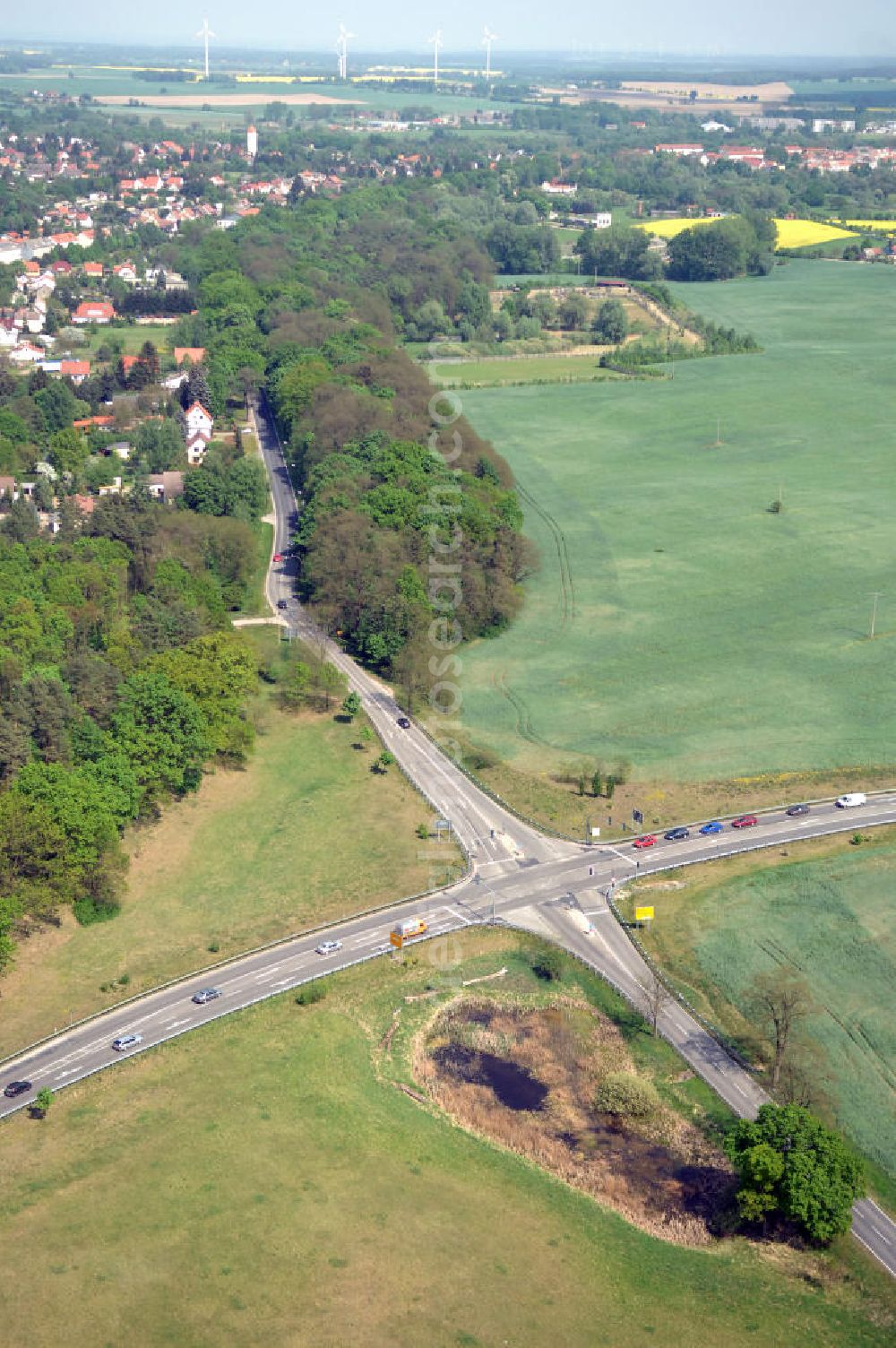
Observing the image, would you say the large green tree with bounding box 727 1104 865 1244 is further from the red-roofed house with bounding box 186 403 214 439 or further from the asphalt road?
the red-roofed house with bounding box 186 403 214 439

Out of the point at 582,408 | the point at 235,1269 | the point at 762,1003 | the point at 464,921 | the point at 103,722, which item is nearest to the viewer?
the point at 235,1269

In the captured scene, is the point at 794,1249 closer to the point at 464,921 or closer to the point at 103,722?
the point at 464,921

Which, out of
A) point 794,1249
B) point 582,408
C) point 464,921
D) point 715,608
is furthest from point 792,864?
point 582,408

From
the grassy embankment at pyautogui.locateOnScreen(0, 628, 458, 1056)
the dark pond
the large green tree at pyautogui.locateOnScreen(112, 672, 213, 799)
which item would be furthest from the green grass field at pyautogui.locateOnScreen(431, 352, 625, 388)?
the dark pond

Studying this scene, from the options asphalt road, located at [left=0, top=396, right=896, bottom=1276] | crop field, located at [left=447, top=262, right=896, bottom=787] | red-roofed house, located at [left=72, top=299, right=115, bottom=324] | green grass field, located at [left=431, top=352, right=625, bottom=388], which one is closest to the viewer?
asphalt road, located at [left=0, top=396, right=896, bottom=1276]

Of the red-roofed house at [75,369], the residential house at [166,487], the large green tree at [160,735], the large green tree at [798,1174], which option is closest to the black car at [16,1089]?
the large green tree at [160,735]

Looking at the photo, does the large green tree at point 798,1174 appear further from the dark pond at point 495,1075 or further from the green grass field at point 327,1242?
the dark pond at point 495,1075
